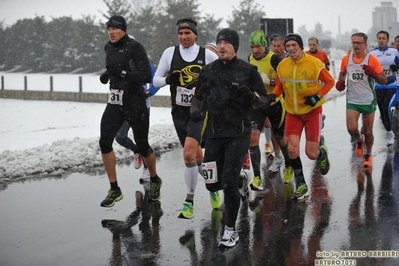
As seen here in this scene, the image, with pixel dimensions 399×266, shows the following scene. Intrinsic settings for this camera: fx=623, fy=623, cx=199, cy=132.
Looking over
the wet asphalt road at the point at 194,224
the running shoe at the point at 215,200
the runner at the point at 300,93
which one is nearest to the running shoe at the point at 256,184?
the wet asphalt road at the point at 194,224

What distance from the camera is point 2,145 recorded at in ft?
46.6

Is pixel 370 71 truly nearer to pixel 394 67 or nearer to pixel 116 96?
pixel 394 67

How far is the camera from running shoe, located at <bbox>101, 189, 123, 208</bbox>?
7162mm

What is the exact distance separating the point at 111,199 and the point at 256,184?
1980 mm

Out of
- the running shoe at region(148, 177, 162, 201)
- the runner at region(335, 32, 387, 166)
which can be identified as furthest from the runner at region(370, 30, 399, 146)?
the running shoe at region(148, 177, 162, 201)

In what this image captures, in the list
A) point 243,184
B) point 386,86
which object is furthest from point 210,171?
point 386,86

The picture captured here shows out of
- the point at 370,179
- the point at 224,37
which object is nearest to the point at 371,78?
the point at 370,179

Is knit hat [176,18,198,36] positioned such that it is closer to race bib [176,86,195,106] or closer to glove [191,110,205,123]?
race bib [176,86,195,106]

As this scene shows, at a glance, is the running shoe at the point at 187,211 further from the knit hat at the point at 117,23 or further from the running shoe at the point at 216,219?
the knit hat at the point at 117,23

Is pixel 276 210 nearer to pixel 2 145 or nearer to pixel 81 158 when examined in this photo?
pixel 81 158

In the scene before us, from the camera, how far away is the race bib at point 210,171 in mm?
6109

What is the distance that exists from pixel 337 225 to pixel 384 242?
722 mm

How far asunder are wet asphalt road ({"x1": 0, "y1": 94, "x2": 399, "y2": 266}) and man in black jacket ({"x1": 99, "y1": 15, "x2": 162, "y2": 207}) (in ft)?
2.21

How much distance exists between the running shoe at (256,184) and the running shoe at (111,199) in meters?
1.80
